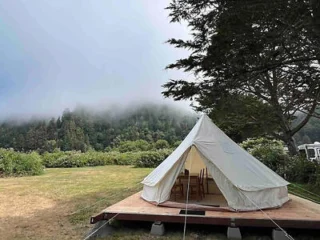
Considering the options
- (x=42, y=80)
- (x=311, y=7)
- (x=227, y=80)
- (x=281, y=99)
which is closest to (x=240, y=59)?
(x=227, y=80)

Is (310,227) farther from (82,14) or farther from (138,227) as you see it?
(82,14)

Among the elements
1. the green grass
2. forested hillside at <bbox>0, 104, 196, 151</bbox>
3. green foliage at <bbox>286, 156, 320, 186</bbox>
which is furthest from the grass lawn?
forested hillside at <bbox>0, 104, 196, 151</bbox>

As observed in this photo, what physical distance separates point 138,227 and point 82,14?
43.4 ft

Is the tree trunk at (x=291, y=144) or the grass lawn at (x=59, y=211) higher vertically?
the tree trunk at (x=291, y=144)

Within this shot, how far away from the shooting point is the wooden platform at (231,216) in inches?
180

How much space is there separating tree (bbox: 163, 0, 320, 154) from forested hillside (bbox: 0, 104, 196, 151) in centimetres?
2639

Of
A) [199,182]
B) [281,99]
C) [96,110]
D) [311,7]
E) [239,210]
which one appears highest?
[96,110]

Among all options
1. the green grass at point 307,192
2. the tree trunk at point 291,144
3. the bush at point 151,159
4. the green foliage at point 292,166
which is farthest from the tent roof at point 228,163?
the bush at point 151,159

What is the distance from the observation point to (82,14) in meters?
15.3

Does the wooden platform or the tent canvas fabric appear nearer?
the wooden platform

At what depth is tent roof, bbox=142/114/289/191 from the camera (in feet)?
18.1

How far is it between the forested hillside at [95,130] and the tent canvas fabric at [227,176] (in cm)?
2631

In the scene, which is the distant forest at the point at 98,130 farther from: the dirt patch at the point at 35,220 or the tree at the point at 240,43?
the tree at the point at 240,43

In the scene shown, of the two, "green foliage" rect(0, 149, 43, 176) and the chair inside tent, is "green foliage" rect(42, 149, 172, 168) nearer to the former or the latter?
"green foliage" rect(0, 149, 43, 176)
